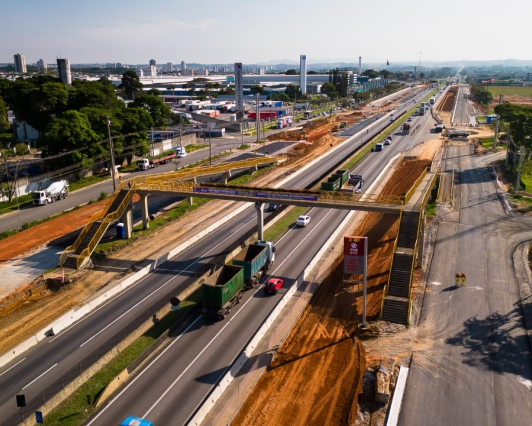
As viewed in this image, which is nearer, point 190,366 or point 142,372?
point 142,372

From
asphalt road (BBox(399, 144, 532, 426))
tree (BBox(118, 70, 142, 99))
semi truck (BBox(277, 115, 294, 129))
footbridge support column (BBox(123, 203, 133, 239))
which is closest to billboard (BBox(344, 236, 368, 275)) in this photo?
asphalt road (BBox(399, 144, 532, 426))

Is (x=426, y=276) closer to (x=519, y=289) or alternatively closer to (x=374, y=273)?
(x=374, y=273)

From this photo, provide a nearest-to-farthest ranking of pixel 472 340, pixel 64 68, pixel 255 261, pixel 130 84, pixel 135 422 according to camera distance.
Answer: pixel 135 422, pixel 472 340, pixel 255 261, pixel 64 68, pixel 130 84

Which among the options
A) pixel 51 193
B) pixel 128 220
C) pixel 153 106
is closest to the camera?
pixel 128 220

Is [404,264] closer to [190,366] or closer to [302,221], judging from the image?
[302,221]

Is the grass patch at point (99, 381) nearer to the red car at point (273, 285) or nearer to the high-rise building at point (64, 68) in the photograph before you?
the red car at point (273, 285)

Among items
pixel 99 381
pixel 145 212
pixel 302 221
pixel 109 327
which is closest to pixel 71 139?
pixel 145 212

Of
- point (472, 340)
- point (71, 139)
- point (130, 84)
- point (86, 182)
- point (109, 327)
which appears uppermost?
point (130, 84)
